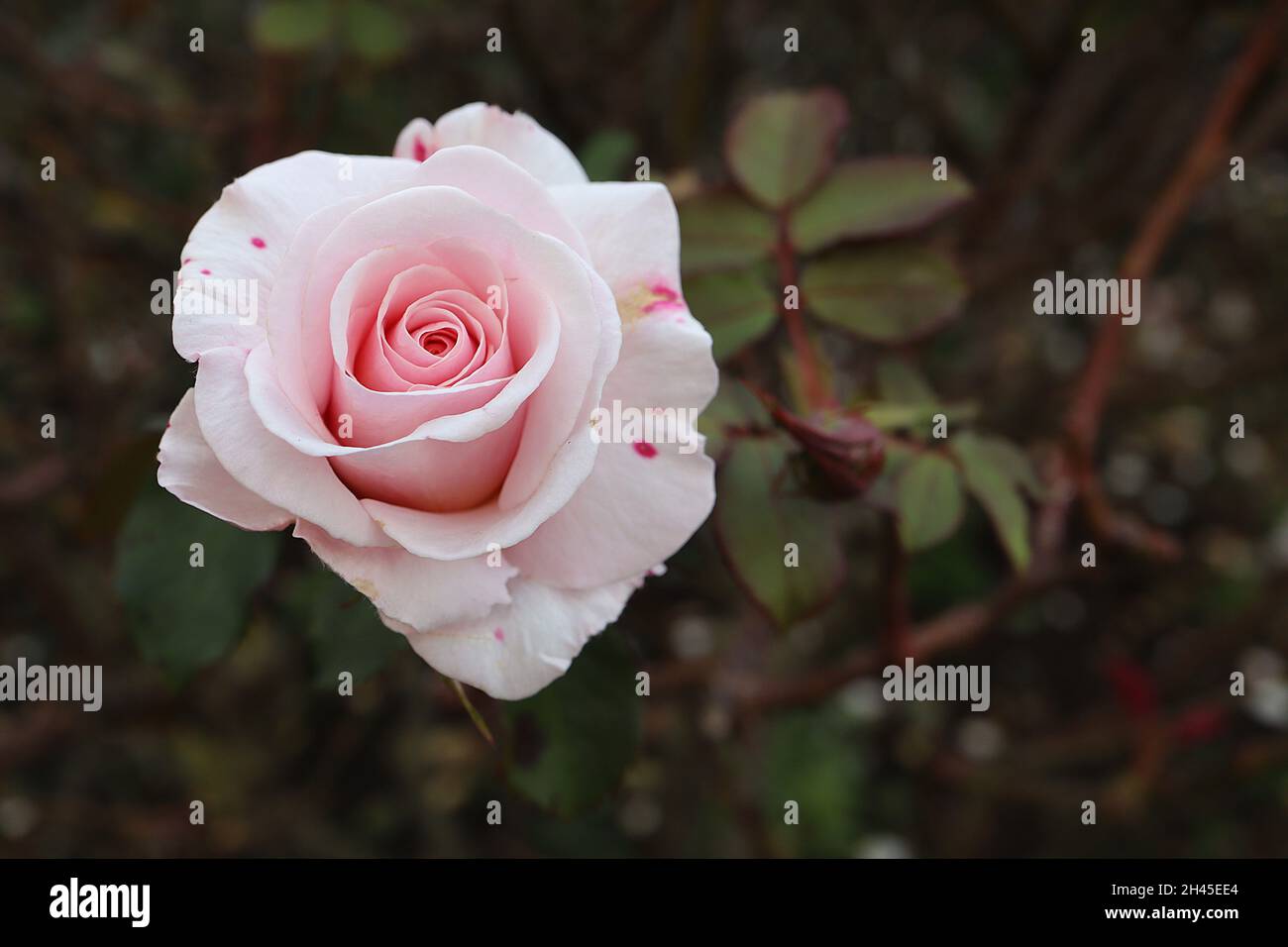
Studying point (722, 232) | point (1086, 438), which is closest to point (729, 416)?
point (722, 232)

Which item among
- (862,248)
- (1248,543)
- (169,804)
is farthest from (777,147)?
(1248,543)

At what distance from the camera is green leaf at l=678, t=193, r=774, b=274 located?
0.77 m

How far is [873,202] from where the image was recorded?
793 millimetres

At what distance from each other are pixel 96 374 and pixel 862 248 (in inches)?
57.2

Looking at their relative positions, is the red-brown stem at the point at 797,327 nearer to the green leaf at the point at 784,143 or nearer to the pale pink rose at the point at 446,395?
the green leaf at the point at 784,143

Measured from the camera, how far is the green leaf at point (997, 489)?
0.70 meters

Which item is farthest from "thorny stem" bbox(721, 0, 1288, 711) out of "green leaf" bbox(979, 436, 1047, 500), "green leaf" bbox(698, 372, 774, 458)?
"green leaf" bbox(698, 372, 774, 458)

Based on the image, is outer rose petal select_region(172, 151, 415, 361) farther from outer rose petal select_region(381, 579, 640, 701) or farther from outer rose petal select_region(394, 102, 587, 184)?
outer rose petal select_region(381, 579, 640, 701)

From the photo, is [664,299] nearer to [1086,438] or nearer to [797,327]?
[797,327]

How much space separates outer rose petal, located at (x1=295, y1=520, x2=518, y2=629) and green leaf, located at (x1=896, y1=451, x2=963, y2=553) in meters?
0.29

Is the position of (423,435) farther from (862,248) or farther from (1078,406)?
(1078,406)

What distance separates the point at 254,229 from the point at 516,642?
0.25 m

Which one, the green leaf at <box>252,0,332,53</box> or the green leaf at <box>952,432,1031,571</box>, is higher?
the green leaf at <box>252,0,332,53</box>

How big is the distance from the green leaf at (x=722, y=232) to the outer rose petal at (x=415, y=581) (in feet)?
1.16
